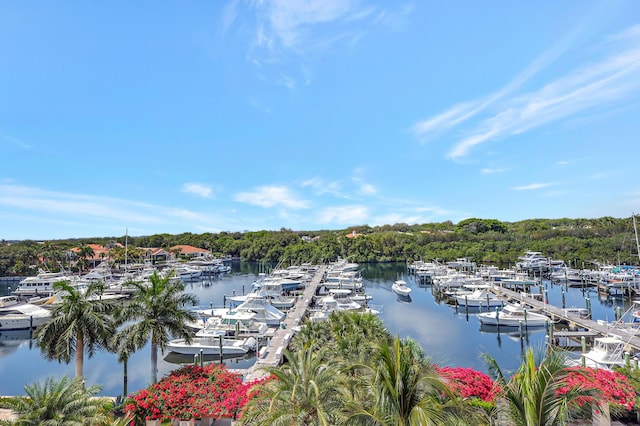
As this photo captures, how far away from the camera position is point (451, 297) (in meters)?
63.0

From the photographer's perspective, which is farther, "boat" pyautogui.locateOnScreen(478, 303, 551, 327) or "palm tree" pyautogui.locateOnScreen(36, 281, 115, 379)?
"boat" pyautogui.locateOnScreen(478, 303, 551, 327)

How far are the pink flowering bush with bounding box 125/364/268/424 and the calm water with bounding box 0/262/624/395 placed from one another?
3706mm

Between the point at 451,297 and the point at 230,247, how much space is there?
10217 centimetres

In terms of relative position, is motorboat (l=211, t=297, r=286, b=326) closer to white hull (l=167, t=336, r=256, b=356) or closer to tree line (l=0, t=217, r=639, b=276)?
white hull (l=167, t=336, r=256, b=356)

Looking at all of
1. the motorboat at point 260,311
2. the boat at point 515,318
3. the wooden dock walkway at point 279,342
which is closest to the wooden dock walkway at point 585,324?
the boat at point 515,318

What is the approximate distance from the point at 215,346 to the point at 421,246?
10050 centimetres

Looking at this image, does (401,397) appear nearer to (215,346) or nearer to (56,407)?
(56,407)

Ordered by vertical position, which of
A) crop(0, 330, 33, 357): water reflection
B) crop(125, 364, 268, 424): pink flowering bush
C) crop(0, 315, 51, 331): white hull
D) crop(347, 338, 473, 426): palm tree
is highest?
crop(347, 338, 473, 426): palm tree

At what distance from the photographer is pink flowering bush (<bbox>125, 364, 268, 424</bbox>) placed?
1655 cm

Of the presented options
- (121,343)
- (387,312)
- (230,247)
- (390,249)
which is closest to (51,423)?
(121,343)

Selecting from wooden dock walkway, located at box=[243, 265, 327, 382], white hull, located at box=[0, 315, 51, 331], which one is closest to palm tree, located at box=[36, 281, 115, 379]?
wooden dock walkway, located at box=[243, 265, 327, 382]

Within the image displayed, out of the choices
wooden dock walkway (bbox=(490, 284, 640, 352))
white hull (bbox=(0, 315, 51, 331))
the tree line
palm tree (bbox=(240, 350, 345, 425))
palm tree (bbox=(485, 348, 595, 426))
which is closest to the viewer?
palm tree (bbox=(485, 348, 595, 426))

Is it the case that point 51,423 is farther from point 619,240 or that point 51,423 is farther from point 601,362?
point 619,240

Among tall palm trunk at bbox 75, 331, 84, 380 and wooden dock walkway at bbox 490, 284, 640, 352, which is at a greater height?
tall palm trunk at bbox 75, 331, 84, 380
